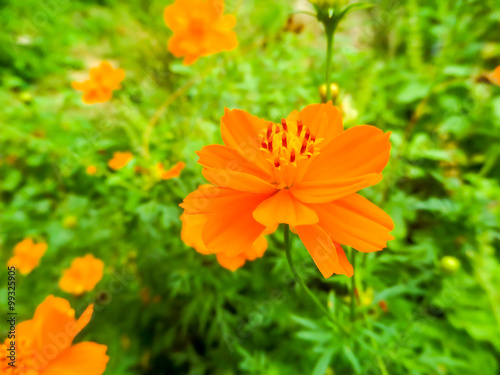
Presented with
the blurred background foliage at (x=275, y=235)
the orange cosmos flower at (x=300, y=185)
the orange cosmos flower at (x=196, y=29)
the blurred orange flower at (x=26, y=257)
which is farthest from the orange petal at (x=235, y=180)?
the blurred orange flower at (x=26, y=257)

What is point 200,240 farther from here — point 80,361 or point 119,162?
point 119,162


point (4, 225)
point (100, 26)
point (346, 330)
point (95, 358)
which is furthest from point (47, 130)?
point (100, 26)

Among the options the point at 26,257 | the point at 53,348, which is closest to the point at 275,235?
the point at 53,348

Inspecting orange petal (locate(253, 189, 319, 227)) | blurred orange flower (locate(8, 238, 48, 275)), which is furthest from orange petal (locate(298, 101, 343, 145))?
blurred orange flower (locate(8, 238, 48, 275))

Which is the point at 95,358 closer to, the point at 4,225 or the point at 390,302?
the point at 390,302

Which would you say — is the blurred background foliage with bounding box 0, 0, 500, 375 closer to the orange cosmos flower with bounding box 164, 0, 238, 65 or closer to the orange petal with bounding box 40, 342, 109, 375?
the orange cosmos flower with bounding box 164, 0, 238, 65

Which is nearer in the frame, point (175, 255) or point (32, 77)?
point (175, 255)

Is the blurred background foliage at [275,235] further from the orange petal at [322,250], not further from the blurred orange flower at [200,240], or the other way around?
the orange petal at [322,250]
